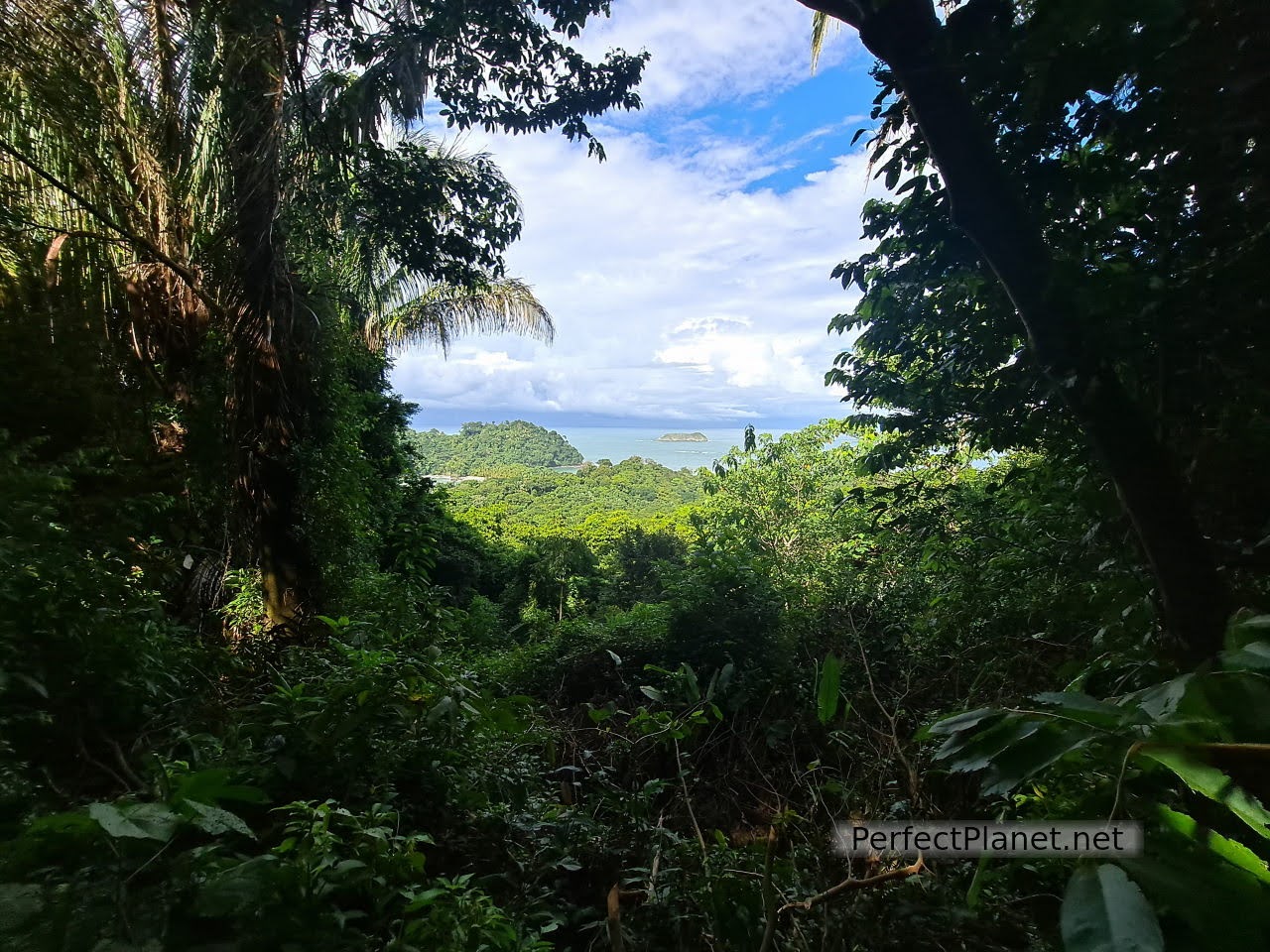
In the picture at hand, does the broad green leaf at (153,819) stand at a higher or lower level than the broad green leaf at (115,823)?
lower

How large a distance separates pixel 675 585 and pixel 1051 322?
3652 millimetres

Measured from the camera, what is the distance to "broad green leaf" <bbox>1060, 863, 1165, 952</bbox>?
14.6 inches

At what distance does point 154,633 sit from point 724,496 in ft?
22.8

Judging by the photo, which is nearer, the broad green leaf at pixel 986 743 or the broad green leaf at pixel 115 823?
the broad green leaf at pixel 986 743

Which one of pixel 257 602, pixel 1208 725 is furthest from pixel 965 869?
pixel 257 602

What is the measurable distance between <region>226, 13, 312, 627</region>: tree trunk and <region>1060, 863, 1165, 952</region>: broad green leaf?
178 inches

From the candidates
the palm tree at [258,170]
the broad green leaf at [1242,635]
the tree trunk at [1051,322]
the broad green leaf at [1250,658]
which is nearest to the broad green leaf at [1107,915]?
the broad green leaf at [1250,658]

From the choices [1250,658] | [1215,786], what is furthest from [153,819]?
[1250,658]

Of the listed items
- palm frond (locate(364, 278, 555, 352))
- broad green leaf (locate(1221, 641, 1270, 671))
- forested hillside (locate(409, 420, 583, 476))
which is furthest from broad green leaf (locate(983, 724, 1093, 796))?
forested hillside (locate(409, 420, 583, 476))

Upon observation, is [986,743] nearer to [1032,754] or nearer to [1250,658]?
[1032,754]

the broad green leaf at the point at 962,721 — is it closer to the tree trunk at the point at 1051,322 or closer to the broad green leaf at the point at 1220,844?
the broad green leaf at the point at 1220,844

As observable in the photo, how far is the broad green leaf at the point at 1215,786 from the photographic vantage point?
1.31 feet

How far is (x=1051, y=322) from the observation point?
125 centimetres

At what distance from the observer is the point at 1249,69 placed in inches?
44.8
